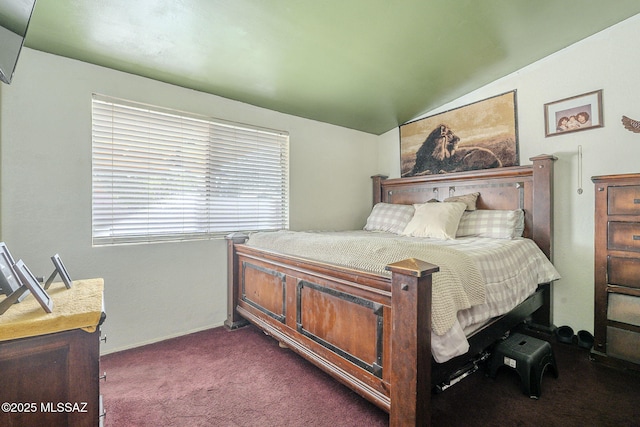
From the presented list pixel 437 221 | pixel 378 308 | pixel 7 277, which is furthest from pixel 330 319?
pixel 437 221

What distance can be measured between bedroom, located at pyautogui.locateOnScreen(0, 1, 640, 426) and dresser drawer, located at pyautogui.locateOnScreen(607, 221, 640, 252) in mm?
333

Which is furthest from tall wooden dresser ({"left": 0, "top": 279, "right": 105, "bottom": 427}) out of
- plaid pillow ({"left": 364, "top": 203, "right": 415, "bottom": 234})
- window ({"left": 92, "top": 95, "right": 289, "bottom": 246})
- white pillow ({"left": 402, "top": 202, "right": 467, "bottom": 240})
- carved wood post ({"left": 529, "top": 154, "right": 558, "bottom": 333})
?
carved wood post ({"left": 529, "top": 154, "right": 558, "bottom": 333})

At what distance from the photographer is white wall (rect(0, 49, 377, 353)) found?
189 centimetres

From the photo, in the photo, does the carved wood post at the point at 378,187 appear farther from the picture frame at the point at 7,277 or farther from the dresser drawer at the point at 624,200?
the picture frame at the point at 7,277

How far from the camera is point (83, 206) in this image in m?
2.09

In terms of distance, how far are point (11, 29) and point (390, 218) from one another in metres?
3.08

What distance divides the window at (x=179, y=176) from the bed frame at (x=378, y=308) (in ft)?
1.40

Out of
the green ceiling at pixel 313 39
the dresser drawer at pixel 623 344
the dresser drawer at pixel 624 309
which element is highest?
the green ceiling at pixel 313 39

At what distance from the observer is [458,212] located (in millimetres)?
2709

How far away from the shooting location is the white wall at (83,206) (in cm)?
189

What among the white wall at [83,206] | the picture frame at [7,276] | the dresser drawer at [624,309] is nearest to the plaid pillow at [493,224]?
the dresser drawer at [624,309]

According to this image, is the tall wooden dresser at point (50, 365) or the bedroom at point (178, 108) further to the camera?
the bedroom at point (178, 108)

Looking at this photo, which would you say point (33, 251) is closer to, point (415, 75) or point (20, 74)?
point (20, 74)

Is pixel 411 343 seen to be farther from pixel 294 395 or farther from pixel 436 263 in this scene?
pixel 294 395
